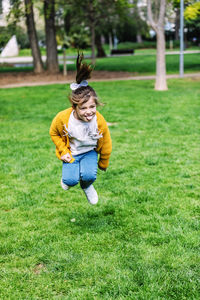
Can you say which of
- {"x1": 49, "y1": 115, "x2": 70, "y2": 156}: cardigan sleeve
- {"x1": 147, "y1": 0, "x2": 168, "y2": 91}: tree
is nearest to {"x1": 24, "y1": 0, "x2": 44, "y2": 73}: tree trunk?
{"x1": 147, "y1": 0, "x2": 168, "y2": 91}: tree

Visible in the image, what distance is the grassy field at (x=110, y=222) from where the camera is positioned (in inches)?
134

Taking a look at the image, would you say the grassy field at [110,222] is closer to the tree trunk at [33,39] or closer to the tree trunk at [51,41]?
the tree trunk at [51,41]

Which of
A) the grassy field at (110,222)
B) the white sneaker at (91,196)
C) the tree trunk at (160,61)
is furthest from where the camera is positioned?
the tree trunk at (160,61)

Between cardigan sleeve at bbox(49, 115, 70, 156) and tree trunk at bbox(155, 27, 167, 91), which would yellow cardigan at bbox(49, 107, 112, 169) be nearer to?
cardigan sleeve at bbox(49, 115, 70, 156)

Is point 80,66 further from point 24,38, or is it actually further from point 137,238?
point 24,38

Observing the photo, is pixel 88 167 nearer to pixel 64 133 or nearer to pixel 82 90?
pixel 64 133

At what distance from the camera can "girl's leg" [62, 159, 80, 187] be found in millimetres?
3873

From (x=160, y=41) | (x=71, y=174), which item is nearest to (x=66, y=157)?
(x=71, y=174)

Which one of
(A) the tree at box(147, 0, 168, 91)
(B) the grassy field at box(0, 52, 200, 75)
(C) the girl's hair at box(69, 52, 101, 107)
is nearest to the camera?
(C) the girl's hair at box(69, 52, 101, 107)

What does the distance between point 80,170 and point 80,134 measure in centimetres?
36

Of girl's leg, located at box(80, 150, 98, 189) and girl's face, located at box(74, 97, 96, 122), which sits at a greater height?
girl's face, located at box(74, 97, 96, 122)

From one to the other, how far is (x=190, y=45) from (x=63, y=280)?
56.8 m

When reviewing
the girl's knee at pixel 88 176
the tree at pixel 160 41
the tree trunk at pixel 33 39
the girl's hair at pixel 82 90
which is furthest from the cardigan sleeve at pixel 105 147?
the tree trunk at pixel 33 39

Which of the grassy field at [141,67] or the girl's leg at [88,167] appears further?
the grassy field at [141,67]
